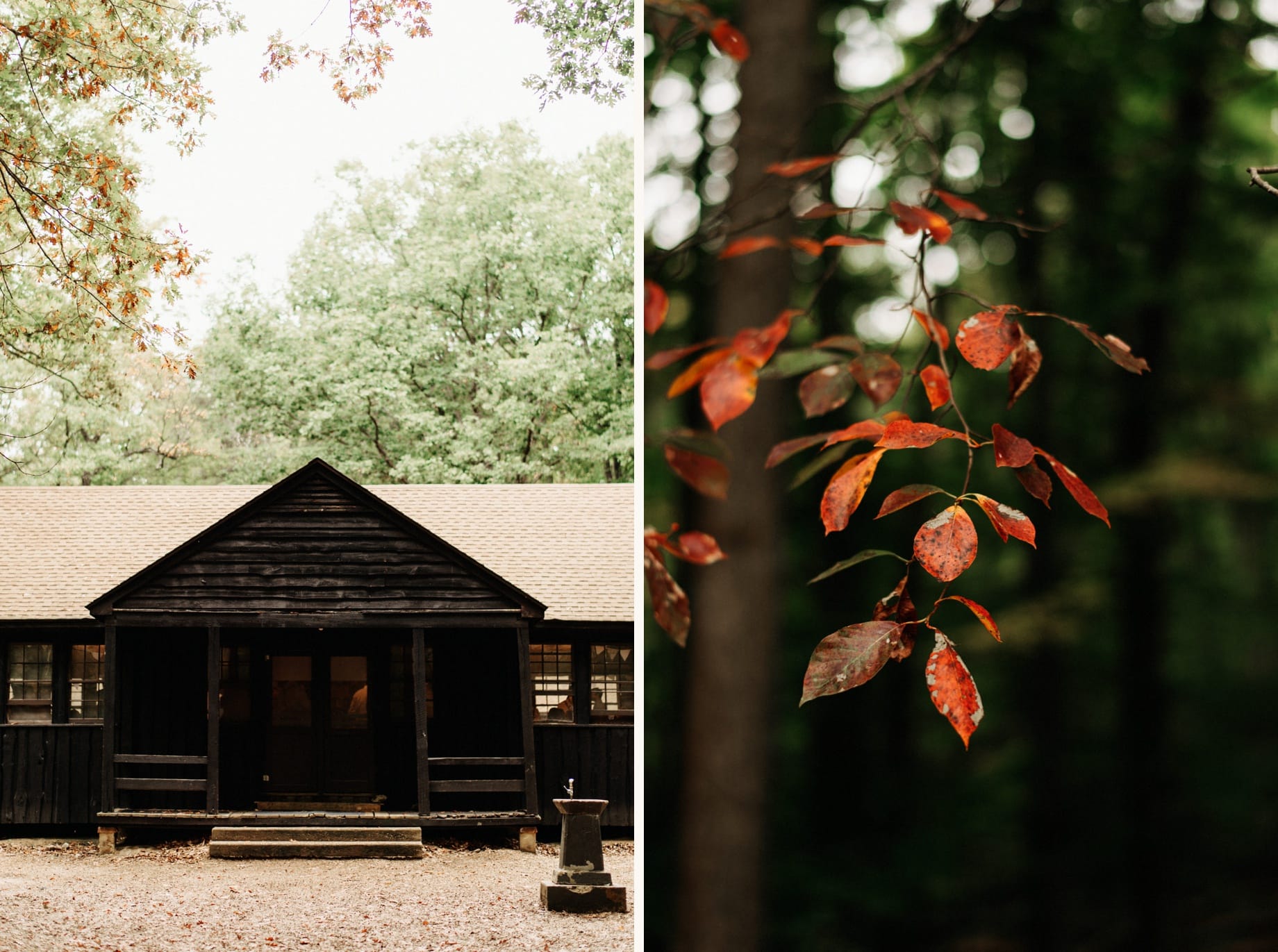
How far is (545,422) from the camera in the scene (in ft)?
17.1

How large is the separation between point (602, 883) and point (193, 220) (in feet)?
10.9

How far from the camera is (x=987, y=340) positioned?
4.21ft

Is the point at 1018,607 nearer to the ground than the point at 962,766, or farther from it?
farther from it

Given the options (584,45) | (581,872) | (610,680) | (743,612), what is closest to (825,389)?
(743,612)

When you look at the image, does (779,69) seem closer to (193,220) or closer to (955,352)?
(955,352)

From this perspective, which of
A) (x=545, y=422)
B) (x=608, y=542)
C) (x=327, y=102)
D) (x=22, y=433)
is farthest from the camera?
(x=608, y=542)

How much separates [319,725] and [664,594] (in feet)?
17.0

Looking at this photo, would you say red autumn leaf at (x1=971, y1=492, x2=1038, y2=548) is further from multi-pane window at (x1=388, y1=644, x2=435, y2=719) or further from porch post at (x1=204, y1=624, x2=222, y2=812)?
multi-pane window at (x1=388, y1=644, x2=435, y2=719)

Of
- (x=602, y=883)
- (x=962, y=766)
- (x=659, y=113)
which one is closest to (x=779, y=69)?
(x=659, y=113)

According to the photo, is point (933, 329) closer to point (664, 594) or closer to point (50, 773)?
point (664, 594)

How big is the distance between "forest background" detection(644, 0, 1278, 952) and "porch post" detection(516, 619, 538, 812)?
3.43m

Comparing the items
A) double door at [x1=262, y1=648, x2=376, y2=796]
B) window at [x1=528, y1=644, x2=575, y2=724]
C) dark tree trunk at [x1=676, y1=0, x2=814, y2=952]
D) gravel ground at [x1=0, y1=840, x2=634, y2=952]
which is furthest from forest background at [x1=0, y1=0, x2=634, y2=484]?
dark tree trunk at [x1=676, y1=0, x2=814, y2=952]

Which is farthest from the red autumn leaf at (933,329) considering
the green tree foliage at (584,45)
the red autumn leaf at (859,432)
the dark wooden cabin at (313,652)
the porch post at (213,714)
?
the porch post at (213,714)

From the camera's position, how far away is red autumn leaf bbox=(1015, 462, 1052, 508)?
1.35 metres
